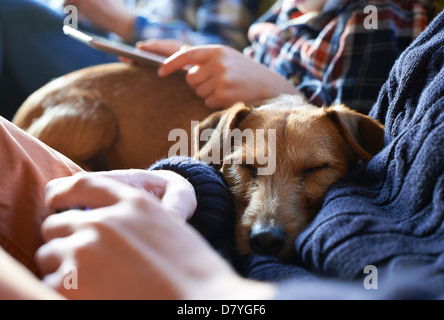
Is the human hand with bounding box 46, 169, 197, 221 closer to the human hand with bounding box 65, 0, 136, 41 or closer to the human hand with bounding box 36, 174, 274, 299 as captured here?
the human hand with bounding box 36, 174, 274, 299

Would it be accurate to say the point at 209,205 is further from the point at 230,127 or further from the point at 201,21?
the point at 201,21

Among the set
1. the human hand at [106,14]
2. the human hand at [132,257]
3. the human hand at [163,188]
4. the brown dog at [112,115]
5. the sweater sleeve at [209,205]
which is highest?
the human hand at [106,14]

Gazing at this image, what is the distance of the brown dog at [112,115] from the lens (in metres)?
1.84

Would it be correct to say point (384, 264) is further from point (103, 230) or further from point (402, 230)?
point (103, 230)

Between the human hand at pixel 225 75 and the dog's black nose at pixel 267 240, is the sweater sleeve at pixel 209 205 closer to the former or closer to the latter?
the dog's black nose at pixel 267 240

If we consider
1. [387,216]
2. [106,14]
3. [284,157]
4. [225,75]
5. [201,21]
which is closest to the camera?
[387,216]

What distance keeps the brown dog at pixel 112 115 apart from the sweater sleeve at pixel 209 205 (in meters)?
0.86

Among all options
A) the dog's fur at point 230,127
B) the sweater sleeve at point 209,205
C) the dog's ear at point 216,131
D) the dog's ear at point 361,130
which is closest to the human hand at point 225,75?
the dog's fur at point 230,127

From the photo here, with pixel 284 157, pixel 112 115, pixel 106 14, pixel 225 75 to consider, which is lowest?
pixel 112 115

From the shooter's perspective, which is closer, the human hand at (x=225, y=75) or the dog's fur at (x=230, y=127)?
the dog's fur at (x=230, y=127)

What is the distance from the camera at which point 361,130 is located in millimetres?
1244

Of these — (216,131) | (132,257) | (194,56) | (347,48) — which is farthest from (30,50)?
(132,257)

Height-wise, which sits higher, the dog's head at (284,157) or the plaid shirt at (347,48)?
the plaid shirt at (347,48)

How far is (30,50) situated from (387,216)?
2.00 meters
